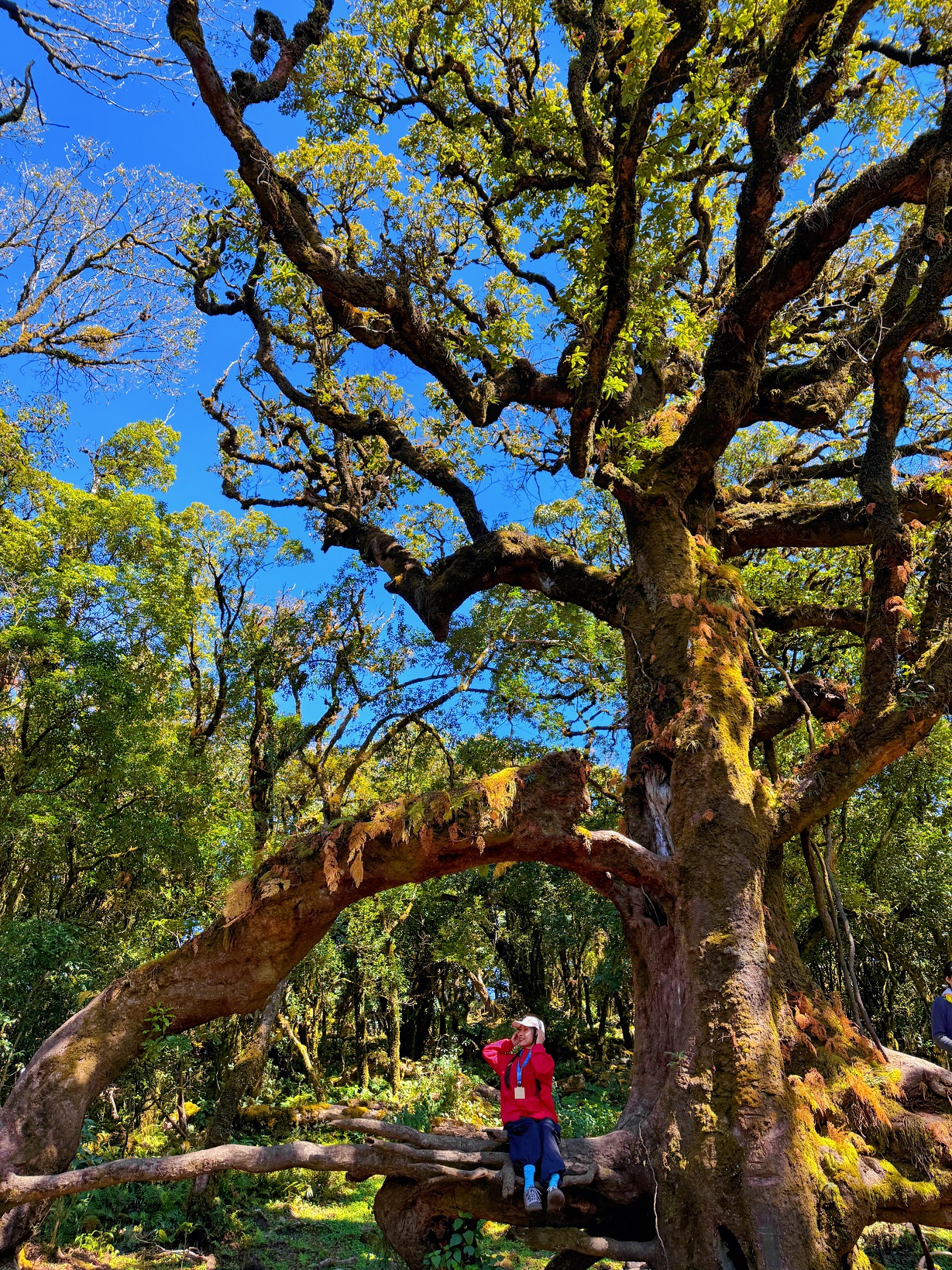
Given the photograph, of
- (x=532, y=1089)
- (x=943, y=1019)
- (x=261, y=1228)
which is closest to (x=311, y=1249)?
(x=261, y=1228)

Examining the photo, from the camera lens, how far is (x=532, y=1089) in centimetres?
489

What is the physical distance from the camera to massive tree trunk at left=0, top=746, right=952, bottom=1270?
4.30m

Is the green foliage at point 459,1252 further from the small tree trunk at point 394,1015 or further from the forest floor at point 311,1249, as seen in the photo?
the small tree trunk at point 394,1015

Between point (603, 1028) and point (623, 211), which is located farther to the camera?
point (603, 1028)

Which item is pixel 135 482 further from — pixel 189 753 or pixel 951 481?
pixel 951 481

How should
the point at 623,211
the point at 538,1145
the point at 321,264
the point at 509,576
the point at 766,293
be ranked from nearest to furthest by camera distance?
the point at 538,1145
the point at 623,211
the point at 766,293
the point at 321,264
the point at 509,576

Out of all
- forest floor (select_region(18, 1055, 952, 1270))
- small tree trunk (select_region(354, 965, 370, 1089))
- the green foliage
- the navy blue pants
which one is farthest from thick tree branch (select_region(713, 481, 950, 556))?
small tree trunk (select_region(354, 965, 370, 1089))

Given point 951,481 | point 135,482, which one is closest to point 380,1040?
point 135,482

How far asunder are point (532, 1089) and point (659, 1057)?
1044 millimetres

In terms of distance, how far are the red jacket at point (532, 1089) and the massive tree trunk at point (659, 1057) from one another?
0.32 metres

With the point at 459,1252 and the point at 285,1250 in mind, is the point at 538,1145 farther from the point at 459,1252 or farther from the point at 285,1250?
the point at 285,1250

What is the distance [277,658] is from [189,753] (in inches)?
94.9

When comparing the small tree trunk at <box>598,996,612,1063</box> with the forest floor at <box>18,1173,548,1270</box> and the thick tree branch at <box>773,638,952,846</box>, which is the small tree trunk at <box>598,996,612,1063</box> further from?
the thick tree branch at <box>773,638,952,846</box>

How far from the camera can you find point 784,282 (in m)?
6.11
